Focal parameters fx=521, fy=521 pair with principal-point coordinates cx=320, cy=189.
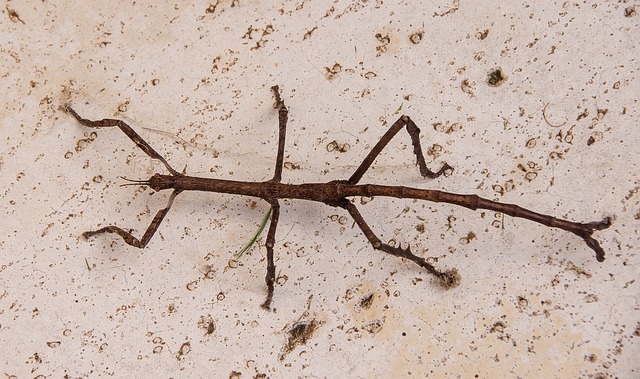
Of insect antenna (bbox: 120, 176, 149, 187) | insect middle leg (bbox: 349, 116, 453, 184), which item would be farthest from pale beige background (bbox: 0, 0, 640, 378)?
insect middle leg (bbox: 349, 116, 453, 184)

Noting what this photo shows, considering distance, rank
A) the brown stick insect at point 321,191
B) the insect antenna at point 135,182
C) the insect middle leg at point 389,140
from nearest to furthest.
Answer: the brown stick insect at point 321,191 → the insect middle leg at point 389,140 → the insect antenna at point 135,182

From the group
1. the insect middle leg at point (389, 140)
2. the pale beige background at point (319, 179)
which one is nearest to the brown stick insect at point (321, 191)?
the insect middle leg at point (389, 140)

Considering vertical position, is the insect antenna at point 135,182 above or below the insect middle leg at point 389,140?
above

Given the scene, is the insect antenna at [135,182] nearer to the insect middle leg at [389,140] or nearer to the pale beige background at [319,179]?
the pale beige background at [319,179]

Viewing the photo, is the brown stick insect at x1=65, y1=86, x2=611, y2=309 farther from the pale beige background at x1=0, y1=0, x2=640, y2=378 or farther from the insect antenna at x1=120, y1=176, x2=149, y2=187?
the pale beige background at x1=0, y1=0, x2=640, y2=378

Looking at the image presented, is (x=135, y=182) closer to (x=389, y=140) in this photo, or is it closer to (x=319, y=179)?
(x=319, y=179)

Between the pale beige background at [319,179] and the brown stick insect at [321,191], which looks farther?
the pale beige background at [319,179]

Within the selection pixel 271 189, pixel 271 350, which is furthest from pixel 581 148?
pixel 271 350
